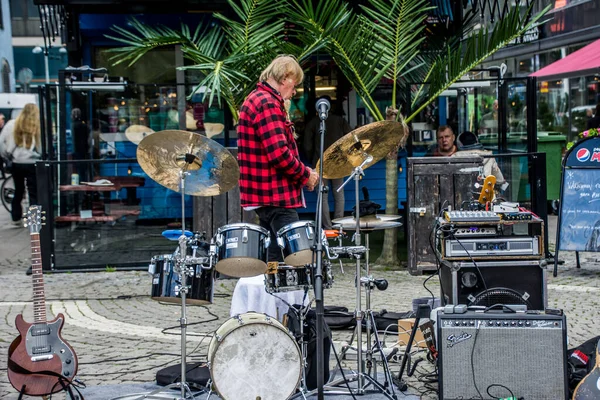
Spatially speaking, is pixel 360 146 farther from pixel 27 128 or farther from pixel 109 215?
pixel 27 128

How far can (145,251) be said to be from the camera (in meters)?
10.5

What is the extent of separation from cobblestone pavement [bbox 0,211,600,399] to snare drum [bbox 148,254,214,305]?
75 cm

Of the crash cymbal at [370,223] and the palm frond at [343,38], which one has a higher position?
the palm frond at [343,38]

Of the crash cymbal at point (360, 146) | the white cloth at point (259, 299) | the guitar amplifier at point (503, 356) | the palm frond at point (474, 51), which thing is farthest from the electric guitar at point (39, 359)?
the palm frond at point (474, 51)

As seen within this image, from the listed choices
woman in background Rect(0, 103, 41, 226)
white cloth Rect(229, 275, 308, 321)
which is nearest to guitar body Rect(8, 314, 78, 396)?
white cloth Rect(229, 275, 308, 321)

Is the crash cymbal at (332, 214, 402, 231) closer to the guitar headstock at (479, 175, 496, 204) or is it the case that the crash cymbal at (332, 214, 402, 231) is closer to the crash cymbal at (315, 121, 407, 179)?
the crash cymbal at (315, 121, 407, 179)

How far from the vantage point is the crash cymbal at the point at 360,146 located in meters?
5.75

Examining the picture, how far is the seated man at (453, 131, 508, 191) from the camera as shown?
32.5ft

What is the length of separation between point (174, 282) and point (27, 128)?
7.69m

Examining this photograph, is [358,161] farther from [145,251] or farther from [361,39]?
[145,251]

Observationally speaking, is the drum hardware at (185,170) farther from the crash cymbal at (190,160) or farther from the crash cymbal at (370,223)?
the crash cymbal at (370,223)

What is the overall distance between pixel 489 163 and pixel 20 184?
7.17 m

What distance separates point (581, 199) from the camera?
32.0 ft

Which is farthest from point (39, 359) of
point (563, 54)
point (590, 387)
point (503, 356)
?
point (563, 54)
